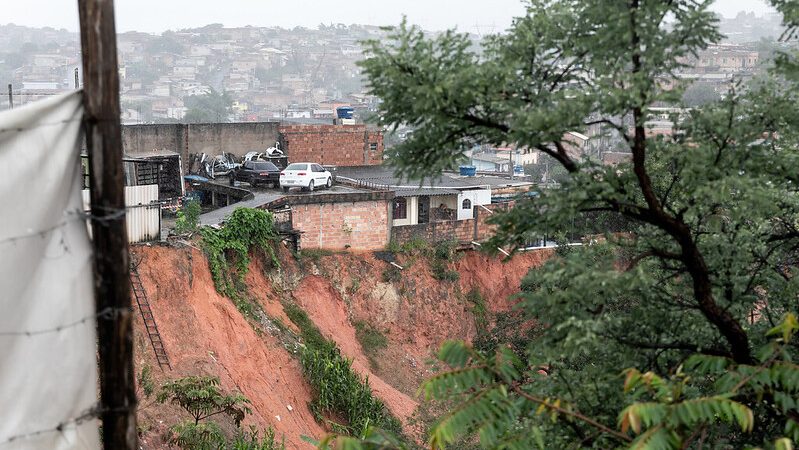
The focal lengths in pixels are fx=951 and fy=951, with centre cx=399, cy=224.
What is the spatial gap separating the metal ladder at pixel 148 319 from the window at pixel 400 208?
1381 centimetres

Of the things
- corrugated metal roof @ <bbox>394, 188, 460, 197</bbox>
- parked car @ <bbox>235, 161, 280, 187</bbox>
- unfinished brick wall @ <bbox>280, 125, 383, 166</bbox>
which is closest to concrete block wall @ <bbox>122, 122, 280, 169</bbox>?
unfinished brick wall @ <bbox>280, 125, 383, 166</bbox>

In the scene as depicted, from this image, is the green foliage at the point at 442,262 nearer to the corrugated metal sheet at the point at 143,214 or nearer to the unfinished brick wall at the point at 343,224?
the unfinished brick wall at the point at 343,224

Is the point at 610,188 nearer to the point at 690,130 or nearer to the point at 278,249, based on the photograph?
the point at 690,130

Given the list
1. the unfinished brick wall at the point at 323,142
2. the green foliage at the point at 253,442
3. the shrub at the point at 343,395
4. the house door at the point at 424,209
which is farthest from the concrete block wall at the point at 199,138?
the green foliage at the point at 253,442

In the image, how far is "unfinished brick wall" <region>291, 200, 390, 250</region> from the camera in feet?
98.6

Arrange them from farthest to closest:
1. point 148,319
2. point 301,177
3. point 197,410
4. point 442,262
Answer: point 442,262, point 301,177, point 148,319, point 197,410

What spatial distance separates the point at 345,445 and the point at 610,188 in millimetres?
2584

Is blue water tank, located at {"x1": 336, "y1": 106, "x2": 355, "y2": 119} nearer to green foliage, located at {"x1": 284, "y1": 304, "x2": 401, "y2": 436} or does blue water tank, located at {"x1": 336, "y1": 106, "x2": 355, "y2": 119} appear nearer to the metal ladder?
green foliage, located at {"x1": 284, "y1": 304, "x2": 401, "y2": 436}

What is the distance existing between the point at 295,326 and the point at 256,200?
17.0 ft

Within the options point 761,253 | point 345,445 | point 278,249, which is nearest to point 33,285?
point 345,445

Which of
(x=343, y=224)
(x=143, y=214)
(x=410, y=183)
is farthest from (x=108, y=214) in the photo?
(x=410, y=183)

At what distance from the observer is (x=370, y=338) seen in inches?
1203

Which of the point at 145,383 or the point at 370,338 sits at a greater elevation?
the point at 145,383

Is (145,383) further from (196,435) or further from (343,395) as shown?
(343,395)
